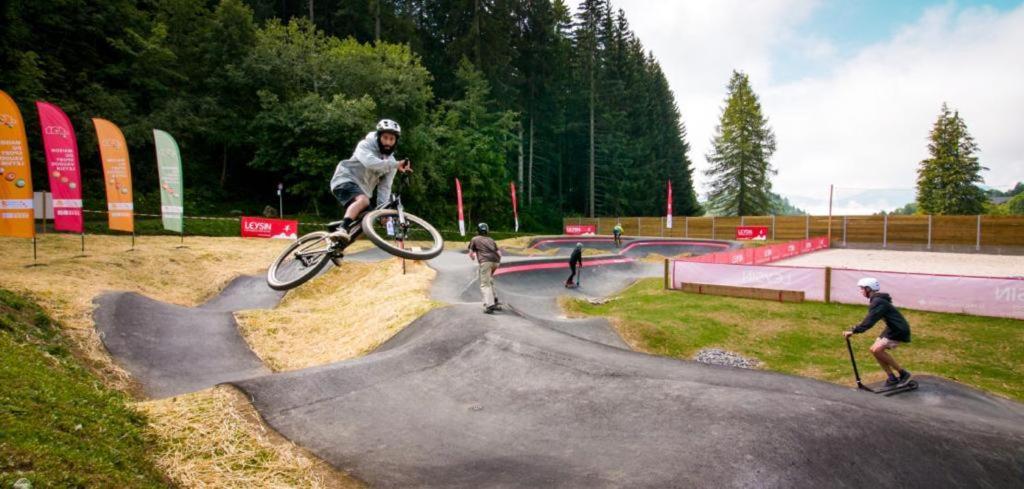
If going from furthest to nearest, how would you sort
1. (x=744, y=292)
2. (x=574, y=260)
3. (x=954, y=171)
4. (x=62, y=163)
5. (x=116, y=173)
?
(x=954, y=171)
(x=574, y=260)
(x=116, y=173)
(x=744, y=292)
(x=62, y=163)

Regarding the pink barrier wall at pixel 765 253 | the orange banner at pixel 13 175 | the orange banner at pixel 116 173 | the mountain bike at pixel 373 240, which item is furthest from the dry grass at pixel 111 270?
the pink barrier wall at pixel 765 253

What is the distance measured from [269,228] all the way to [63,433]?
26050 millimetres

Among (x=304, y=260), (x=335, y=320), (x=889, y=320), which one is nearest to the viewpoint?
(x=304, y=260)

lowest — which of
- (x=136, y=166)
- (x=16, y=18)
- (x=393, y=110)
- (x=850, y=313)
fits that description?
(x=850, y=313)

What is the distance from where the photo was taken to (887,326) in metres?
9.12

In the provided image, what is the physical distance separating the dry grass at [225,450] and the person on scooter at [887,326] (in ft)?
31.1

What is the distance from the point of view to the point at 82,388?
5922 mm

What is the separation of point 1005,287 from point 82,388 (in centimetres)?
2104

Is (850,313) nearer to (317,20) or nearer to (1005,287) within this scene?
(1005,287)

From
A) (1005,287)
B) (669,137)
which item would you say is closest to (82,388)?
(1005,287)

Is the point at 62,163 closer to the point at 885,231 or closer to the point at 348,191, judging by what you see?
the point at 348,191

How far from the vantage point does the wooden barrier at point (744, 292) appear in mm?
17172

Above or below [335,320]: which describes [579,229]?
above

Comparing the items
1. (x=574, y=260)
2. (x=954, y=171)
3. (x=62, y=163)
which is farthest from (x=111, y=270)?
(x=954, y=171)
